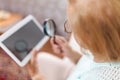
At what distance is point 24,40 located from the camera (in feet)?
2.93

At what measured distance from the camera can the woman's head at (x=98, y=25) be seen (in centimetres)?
59

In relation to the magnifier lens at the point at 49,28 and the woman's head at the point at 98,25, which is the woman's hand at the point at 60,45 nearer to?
the magnifier lens at the point at 49,28

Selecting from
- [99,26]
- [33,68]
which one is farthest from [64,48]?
[99,26]

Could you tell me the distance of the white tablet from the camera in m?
0.79

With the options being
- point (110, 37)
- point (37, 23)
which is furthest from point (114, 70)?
point (37, 23)

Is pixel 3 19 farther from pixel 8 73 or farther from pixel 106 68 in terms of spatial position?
pixel 106 68

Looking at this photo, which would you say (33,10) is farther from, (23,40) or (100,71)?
(100,71)

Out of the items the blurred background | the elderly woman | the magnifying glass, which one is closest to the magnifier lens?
the magnifying glass

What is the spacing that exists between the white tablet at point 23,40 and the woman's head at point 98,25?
0.84ft

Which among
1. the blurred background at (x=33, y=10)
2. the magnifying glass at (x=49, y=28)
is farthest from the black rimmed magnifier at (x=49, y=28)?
the blurred background at (x=33, y=10)

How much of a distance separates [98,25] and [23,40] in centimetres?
37

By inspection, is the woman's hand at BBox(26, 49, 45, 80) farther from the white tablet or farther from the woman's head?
the woman's head

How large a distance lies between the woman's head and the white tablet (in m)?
0.26

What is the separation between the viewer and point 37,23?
1021 millimetres
